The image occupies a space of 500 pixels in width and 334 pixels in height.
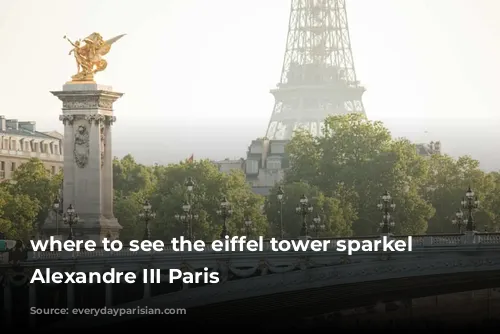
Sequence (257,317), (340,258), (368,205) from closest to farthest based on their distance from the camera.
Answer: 1. (340,258)
2. (257,317)
3. (368,205)

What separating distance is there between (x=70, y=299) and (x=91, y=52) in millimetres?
25232

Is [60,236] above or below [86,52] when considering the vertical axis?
below

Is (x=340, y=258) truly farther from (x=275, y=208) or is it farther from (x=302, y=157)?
(x=302, y=157)

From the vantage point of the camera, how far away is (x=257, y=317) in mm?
124562

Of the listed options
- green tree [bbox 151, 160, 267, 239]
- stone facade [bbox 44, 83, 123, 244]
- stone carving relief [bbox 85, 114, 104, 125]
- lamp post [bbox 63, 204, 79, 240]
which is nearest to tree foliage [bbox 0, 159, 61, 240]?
green tree [bbox 151, 160, 267, 239]

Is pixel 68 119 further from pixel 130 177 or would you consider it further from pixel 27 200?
pixel 130 177

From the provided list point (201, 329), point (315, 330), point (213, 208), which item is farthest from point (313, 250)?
point (213, 208)

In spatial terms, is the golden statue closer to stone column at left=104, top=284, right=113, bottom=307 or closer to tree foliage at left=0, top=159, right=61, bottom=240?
tree foliage at left=0, top=159, right=61, bottom=240

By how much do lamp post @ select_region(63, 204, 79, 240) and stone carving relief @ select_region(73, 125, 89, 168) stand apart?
3427 millimetres

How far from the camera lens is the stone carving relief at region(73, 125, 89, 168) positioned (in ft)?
436

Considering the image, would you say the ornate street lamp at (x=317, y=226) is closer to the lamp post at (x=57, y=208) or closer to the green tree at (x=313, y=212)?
the green tree at (x=313, y=212)

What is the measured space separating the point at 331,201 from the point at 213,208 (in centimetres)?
886

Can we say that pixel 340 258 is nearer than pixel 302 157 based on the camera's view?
Yes

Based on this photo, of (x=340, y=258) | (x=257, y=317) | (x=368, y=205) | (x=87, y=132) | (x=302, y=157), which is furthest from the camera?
(x=302, y=157)
